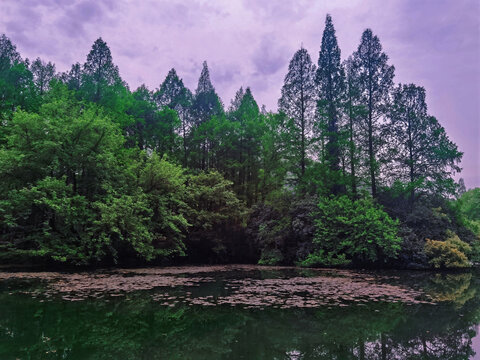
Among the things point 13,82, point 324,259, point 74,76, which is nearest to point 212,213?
point 324,259

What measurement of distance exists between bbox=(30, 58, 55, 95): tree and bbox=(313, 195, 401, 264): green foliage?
92.9ft

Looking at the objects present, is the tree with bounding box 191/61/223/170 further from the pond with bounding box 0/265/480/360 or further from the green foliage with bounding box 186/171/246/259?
the pond with bounding box 0/265/480/360

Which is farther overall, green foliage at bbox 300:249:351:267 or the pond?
green foliage at bbox 300:249:351:267

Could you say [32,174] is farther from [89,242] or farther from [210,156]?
[210,156]

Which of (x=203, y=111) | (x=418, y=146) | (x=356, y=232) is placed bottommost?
(x=356, y=232)

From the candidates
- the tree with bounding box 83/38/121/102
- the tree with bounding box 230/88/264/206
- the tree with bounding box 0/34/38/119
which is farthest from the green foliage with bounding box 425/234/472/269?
the tree with bounding box 0/34/38/119

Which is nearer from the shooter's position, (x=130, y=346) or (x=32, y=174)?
(x=130, y=346)

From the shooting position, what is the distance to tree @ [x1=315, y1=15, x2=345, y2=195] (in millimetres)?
23883

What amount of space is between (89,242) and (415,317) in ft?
51.7

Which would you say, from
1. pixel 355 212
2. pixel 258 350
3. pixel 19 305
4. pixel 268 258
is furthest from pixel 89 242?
pixel 355 212

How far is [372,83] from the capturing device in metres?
24.7

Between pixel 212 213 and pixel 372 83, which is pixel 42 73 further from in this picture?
pixel 372 83

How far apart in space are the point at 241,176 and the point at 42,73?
22.0m

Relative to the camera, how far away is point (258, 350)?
17.4 ft
